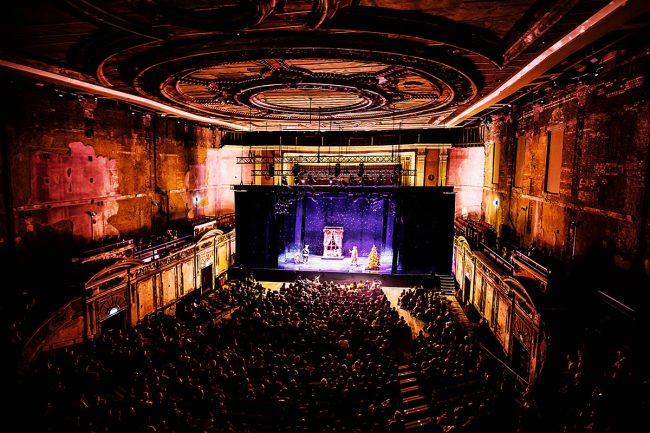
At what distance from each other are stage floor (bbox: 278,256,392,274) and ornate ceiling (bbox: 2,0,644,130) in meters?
10.9

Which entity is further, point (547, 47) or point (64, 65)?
point (64, 65)

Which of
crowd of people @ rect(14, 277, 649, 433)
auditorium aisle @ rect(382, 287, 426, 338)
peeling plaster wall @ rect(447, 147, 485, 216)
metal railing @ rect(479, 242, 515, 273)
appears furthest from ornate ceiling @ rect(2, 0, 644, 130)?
peeling plaster wall @ rect(447, 147, 485, 216)

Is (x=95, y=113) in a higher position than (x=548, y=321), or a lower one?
higher

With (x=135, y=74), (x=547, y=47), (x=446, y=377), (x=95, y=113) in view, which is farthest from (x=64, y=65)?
(x=446, y=377)

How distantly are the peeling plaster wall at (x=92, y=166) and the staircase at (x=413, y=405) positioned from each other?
11.8m

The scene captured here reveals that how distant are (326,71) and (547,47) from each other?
4.64 meters

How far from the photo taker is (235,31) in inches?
235

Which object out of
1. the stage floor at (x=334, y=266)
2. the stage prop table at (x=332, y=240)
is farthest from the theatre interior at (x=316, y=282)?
the stage prop table at (x=332, y=240)

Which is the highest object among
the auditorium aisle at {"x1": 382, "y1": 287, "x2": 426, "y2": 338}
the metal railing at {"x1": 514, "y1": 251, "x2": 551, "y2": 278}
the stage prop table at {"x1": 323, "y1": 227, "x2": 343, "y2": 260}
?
the metal railing at {"x1": 514, "y1": 251, "x2": 551, "y2": 278}

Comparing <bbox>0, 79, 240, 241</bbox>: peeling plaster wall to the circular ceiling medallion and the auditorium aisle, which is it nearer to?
the circular ceiling medallion

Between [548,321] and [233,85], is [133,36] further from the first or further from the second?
[548,321]

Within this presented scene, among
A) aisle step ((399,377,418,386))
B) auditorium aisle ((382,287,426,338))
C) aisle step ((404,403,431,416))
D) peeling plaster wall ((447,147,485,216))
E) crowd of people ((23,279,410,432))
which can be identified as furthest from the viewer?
peeling plaster wall ((447,147,485,216))

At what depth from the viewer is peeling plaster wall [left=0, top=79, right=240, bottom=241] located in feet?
33.6

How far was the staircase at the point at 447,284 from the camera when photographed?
1789cm
